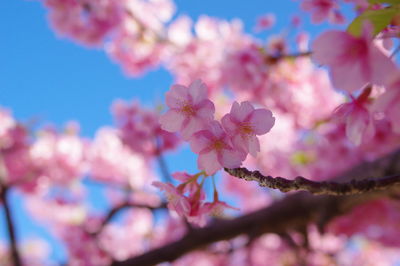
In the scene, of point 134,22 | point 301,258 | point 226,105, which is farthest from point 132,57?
point 301,258

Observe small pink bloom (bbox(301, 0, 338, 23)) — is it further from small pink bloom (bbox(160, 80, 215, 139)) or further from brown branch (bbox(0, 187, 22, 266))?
brown branch (bbox(0, 187, 22, 266))

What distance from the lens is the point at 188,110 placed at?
828 millimetres

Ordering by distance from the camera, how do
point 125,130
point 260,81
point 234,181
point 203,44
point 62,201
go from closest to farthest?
point 260,81, point 125,130, point 203,44, point 62,201, point 234,181

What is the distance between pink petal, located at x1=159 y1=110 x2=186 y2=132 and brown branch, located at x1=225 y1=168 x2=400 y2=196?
12 cm

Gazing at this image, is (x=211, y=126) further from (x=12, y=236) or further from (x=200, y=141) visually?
(x=12, y=236)

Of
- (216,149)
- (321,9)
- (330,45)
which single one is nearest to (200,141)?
(216,149)

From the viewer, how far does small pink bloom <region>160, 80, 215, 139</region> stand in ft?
2.68

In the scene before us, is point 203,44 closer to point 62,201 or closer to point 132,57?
point 132,57

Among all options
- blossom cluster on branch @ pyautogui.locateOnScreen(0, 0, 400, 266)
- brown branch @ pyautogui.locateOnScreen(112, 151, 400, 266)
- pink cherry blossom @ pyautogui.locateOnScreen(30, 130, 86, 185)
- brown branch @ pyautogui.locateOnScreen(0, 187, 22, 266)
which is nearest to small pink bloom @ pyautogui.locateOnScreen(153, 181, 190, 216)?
blossom cluster on branch @ pyautogui.locateOnScreen(0, 0, 400, 266)

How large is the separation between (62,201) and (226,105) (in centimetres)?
263

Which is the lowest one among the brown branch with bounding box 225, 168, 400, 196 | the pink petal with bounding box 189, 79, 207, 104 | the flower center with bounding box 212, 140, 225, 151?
the brown branch with bounding box 225, 168, 400, 196

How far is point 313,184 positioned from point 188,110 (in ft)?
0.88

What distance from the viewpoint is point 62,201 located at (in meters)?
5.77

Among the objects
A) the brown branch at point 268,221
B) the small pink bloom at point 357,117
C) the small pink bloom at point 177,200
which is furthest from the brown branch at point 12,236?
the small pink bloom at point 357,117
